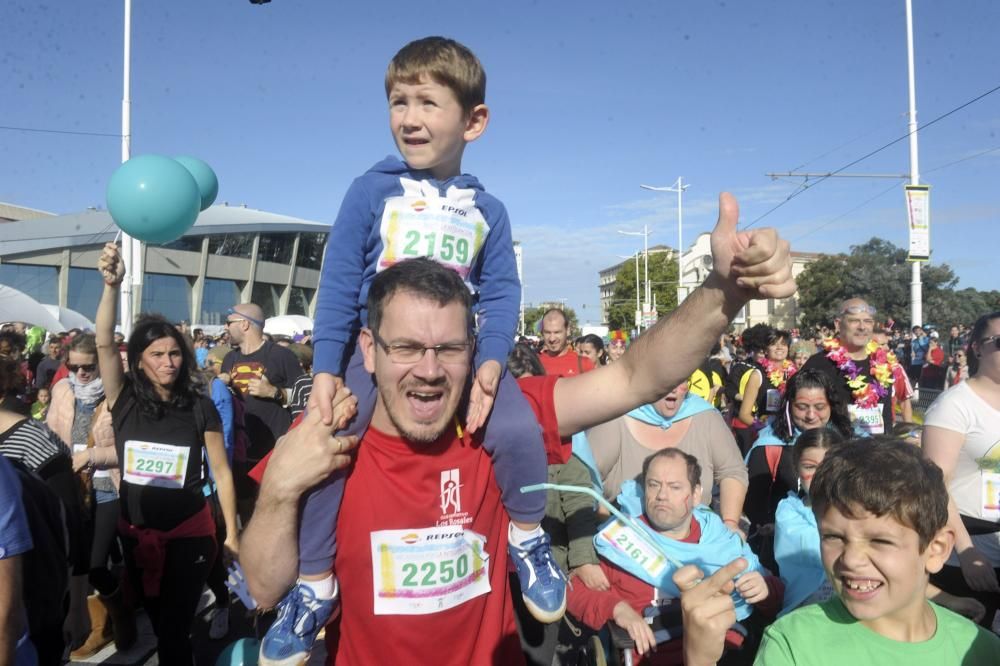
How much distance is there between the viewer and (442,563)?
6.35 ft

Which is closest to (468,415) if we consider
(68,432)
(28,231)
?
(68,432)

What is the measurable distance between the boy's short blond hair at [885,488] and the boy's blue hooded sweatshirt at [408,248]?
1062mm

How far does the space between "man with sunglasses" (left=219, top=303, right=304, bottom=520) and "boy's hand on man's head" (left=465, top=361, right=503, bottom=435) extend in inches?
178

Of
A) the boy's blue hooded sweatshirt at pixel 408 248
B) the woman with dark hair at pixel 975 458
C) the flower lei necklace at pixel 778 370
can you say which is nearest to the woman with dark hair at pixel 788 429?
the woman with dark hair at pixel 975 458

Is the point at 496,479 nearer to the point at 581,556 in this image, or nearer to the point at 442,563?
the point at 442,563

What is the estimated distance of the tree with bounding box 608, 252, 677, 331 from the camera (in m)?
54.4

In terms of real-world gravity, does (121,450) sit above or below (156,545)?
above

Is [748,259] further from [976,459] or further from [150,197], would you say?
[150,197]

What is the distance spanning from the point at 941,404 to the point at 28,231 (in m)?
43.6

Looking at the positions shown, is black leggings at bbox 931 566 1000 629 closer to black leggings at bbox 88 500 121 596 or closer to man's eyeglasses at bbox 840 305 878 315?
man's eyeglasses at bbox 840 305 878 315

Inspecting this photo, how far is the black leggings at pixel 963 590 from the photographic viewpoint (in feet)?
12.2

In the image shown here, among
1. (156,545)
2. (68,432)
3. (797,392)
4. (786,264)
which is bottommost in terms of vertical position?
(156,545)

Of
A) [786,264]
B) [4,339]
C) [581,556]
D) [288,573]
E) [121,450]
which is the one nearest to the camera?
[786,264]

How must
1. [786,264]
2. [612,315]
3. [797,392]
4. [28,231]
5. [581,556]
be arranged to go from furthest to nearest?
[612,315], [28,231], [797,392], [581,556], [786,264]
